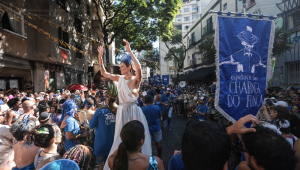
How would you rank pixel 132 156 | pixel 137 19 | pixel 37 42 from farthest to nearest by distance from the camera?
pixel 137 19, pixel 37 42, pixel 132 156

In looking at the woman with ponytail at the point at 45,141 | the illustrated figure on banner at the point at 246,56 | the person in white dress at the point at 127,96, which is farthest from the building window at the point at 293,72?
the woman with ponytail at the point at 45,141

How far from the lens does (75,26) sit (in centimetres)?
1648

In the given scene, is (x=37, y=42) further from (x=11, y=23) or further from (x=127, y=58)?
(x=127, y=58)

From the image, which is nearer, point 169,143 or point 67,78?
point 169,143

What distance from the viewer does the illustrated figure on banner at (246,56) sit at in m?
2.55

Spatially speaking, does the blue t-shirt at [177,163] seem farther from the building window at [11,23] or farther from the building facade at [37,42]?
the building window at [11,23]

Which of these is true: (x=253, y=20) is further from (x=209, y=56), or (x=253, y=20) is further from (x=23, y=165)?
(x=209, y=56)

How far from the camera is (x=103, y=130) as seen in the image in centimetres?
306

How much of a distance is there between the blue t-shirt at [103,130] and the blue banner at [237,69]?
170cm

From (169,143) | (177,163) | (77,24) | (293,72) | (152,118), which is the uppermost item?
(77,24)

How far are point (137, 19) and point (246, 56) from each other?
1659cm

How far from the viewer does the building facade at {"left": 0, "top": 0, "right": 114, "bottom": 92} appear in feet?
29.2

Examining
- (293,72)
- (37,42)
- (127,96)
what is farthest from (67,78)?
(293,72)

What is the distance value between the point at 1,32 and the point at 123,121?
30.1 ft
